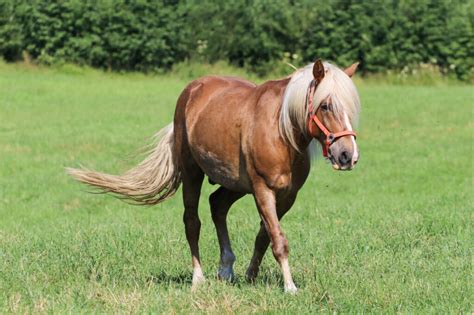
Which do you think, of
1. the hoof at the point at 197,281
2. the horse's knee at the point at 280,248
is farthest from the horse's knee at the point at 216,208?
the horse's knee at the point at 280,248

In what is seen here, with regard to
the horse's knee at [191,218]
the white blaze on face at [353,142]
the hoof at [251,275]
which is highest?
the white blaze on face at [353,142]

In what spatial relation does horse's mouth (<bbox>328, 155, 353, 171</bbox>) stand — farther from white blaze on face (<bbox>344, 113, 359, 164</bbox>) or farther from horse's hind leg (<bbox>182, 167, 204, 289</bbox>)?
horse's hind leg (<bbox>182, 167, 204, 289</bbox>)

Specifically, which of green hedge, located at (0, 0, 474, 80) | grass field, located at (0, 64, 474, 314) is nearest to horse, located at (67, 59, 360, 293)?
grass field, located at (0, 64, 474, 314)

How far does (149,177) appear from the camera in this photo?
8641mm

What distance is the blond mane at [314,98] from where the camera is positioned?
6590 mm

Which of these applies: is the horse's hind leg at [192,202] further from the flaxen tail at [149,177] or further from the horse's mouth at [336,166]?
the horse's mouth at [336,166]

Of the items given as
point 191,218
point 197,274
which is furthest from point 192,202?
point 197,274

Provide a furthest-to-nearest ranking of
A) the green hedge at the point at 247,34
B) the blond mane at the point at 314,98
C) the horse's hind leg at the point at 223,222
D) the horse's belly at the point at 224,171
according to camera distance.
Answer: the green hedge at the point at 247,34, the horse's hind leg at the point at 223,222, the horse's belly at the point at 224,171, the blond mane at the point at 314,98

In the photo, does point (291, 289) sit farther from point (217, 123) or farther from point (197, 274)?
point (217, 123)

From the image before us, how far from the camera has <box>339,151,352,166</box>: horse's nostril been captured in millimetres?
6359

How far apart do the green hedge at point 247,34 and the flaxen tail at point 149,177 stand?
905 inches

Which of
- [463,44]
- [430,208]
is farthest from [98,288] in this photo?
[463,44]

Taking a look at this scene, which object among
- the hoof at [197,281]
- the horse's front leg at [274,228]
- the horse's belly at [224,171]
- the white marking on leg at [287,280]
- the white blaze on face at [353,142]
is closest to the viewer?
the white blaze on face at [353,142]

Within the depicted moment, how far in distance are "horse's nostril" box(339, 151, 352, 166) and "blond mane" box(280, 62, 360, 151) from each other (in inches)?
11.1
